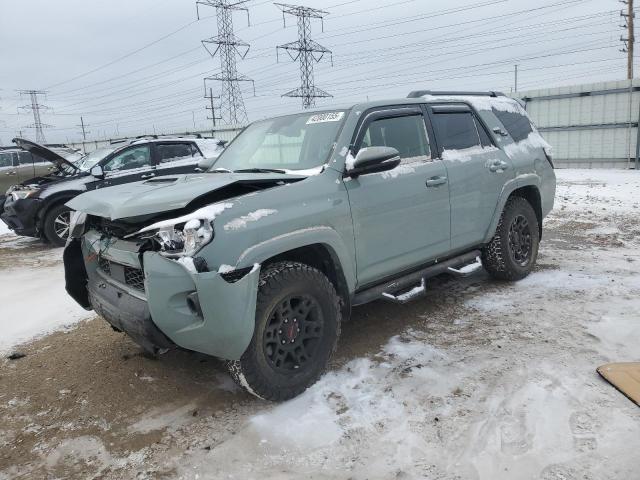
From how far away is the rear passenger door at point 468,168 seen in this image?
4301 mm

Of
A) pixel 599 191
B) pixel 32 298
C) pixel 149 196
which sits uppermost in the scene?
pixel 149 196

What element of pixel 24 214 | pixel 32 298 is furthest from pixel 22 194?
pixel 32 298

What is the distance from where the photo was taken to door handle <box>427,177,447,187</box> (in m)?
4.00

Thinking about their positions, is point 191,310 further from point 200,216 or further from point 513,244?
point 513,244

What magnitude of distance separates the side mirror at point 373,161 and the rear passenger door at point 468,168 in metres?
0.98

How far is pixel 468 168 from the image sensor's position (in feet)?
14.5

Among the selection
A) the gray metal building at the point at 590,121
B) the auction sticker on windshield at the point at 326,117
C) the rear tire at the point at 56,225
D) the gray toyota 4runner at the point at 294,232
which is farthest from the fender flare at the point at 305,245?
the gray metal building at the point at 590,121

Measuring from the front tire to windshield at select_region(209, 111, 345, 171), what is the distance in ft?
3.01

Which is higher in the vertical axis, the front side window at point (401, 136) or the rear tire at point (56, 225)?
the front side window at point (401, 136)

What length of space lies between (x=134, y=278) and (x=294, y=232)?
1.04m

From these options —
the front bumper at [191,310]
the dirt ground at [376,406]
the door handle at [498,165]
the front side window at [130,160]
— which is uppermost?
the front side window at [130,160]

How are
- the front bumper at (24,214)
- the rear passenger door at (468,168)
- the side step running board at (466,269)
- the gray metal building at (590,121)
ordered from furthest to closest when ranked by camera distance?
the gray metal building at (590,121)
the front bumper at (24,214)
the side step running board at (466,269)
the rear passenger door at (468,168)

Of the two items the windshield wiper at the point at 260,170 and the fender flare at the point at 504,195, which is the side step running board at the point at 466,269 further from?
the windshield wiper at the point at 260,170

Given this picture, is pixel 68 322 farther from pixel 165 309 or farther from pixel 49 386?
pixel 165 309
